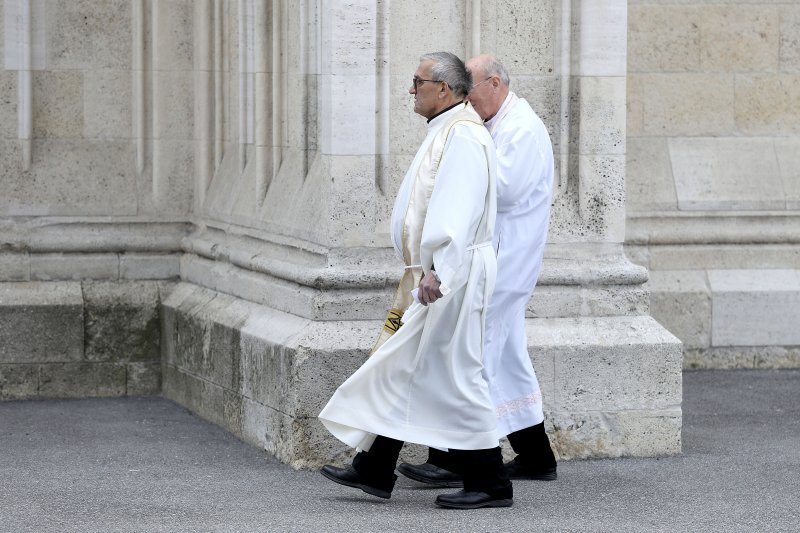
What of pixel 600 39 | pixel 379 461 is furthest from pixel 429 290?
pixel 600 39

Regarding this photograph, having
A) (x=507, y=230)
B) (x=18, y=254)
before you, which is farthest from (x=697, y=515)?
(x=18, y=254)

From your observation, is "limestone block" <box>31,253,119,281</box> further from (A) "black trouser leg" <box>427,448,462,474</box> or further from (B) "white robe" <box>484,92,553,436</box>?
(B) "white robe" <box>484,92,553,436</box>

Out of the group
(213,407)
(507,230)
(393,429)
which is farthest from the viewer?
(213,407)

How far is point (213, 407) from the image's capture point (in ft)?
28.2

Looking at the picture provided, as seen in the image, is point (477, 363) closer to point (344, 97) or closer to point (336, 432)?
point (336, 432)

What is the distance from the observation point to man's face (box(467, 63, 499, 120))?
7.07 metres

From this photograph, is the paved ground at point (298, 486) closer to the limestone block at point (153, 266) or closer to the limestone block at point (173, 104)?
the limestone block at point (153, 266)

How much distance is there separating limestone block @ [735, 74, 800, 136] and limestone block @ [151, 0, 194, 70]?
327cm

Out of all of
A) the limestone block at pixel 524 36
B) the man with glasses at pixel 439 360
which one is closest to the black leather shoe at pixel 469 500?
the man with glasses at pixel 439 360

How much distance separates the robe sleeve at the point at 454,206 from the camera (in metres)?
6.40

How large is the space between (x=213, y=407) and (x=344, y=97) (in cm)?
186

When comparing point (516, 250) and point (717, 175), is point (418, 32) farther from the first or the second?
point (717, 175)

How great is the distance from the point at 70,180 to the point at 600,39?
3.17m

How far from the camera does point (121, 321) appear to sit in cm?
943
